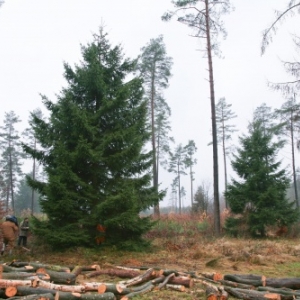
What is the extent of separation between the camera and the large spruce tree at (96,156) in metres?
12.2

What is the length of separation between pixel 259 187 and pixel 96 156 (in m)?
12.3

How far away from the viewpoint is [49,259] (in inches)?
454

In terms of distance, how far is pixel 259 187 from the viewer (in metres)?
20.7

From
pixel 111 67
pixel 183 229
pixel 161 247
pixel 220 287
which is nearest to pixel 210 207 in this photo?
pixel 183 229

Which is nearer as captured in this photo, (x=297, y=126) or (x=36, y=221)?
(x=297, y=126)

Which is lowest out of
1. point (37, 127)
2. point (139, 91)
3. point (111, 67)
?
point (37, 127)

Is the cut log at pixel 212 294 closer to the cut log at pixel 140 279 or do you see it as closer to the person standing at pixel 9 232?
the cut log at pixel 140 279

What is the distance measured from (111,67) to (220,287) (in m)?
10.9

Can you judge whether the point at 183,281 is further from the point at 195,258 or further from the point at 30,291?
the point at 195,258

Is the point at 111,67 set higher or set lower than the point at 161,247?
higher

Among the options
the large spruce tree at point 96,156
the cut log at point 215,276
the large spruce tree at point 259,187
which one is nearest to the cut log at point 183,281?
the cut log at point 215,276

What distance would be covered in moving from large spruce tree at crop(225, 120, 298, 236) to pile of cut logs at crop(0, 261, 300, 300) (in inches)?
472

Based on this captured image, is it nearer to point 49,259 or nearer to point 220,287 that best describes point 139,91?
point 49,259

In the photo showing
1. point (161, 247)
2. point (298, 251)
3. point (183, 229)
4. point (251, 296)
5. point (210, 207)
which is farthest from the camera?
point (210, 207)
